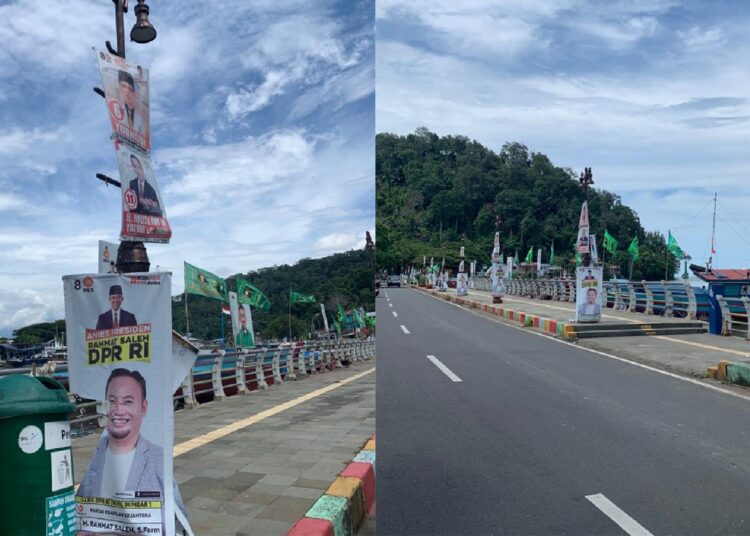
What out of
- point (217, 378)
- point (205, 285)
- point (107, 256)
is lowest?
point (217, 378)

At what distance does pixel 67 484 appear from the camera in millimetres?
2291

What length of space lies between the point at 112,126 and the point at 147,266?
0.66 m

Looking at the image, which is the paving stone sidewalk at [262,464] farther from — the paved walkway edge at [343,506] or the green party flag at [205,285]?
the green party flag at [205,285]

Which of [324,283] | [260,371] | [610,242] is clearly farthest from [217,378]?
[610,242]

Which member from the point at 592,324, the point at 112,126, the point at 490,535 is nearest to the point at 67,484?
the point at 112,126

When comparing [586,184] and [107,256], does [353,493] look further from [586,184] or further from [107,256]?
[586,184]

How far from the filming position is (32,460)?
7.16ft

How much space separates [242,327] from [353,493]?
8.63m

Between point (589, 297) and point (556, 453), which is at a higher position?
point (589, 297)

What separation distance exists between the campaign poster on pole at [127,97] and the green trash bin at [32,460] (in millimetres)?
1137

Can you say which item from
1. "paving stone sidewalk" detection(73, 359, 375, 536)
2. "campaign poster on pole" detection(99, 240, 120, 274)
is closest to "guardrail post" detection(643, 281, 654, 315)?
"paving stone sidewalk" detection(73, 359, 375, 536)

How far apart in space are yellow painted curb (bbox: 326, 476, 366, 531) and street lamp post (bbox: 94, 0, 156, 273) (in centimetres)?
180

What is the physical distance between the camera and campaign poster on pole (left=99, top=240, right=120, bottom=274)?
2999 millimetres

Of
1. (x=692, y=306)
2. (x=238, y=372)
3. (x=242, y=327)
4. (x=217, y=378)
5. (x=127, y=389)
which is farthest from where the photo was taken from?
(x=692, y=306)
